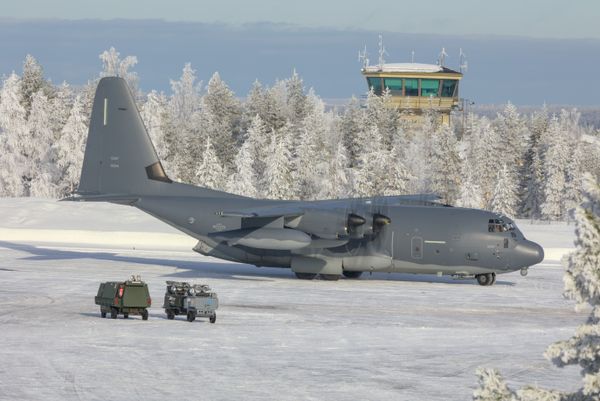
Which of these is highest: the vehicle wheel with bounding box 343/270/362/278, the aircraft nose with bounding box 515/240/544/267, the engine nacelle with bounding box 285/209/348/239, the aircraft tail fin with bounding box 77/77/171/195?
the aircraft tail fin with bounding box 77/77/171/195

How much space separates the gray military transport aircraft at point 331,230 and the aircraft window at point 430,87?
3371 inches

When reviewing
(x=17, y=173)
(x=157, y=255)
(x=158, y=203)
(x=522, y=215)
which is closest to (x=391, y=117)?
(x=522, y=215)

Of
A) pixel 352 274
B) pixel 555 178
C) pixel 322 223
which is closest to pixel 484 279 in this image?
pixel 352 274

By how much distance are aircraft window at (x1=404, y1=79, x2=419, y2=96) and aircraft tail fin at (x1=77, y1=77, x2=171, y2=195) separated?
3394 inches

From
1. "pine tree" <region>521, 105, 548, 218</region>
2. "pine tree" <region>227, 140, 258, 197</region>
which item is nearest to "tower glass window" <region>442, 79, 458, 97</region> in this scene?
"pine tree" <region>521, 105, 548, 218</region>

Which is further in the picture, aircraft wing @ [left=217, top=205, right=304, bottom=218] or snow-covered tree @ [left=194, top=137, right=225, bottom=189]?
snow-covered tree @ [left=194, top=137, right=225, bottom=189]

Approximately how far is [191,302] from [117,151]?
46.8ft

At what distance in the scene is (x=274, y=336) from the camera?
80.7 ft

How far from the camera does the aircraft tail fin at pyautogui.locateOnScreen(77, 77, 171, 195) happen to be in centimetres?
3897

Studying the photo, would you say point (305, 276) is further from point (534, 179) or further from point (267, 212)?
point (534, 179)

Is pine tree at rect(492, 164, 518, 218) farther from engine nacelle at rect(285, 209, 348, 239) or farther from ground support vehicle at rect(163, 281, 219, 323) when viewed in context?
ground support vehicle at rect(163, 281, 219, 323)

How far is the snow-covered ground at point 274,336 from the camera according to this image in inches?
737

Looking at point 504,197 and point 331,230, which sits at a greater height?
point 504,197

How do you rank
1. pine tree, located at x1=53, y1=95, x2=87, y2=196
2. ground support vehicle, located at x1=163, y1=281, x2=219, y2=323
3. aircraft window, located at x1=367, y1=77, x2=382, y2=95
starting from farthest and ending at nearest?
aircraft window, located at x1=367, y1=77, x2=382, y2=95, pine tree, located at x1=53, y1=95, x2=87, y2=196, ground support vehicle, located at x1=163, y1=281, x2=219, y2=323
